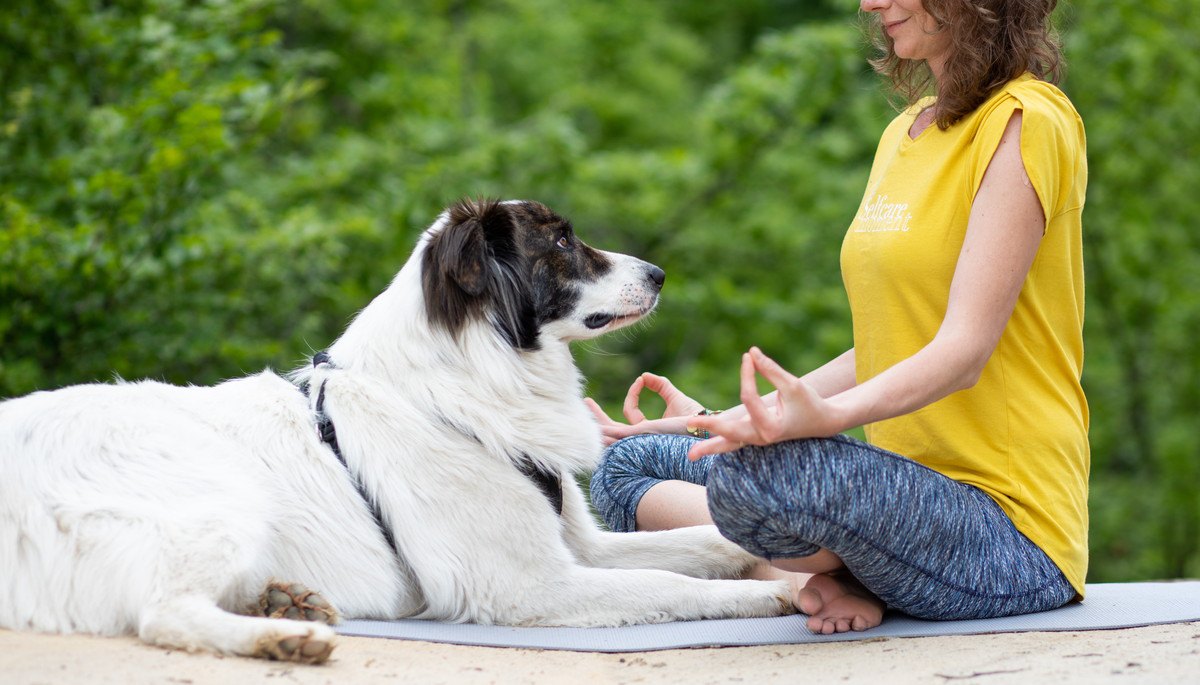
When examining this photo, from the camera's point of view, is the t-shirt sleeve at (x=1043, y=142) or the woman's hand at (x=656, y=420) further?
Answer: the woman's hand at (x=656, y=420)

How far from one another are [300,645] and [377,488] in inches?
25.0

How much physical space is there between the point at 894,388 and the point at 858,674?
0.61m

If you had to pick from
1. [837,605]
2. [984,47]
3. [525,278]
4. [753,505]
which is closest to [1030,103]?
[984,47]

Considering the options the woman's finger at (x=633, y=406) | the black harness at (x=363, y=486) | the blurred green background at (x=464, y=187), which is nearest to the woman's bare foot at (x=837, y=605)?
the black harness at (x=363, y=486)

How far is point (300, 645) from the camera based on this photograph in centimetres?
241

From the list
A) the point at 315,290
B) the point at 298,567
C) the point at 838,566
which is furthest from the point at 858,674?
the point at 315,290

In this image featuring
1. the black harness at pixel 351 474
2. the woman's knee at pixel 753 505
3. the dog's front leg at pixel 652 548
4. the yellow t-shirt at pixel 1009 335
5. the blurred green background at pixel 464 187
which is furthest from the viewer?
the blurred green background at pixel 464 187

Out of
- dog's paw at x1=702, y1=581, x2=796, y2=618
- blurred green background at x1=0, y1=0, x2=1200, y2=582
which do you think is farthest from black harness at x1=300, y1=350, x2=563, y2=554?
blurred green background at x1=0, y1=0, x2=1200, y2=582

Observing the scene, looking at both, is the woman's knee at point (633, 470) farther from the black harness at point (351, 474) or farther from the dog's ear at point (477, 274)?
the black harness at point (351, 474)

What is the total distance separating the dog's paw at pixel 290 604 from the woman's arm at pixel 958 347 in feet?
3.36

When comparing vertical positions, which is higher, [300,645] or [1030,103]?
[1030,103]

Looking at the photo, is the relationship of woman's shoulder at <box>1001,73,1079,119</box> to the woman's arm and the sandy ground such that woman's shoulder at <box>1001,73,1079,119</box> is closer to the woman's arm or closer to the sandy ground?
the woman's arm

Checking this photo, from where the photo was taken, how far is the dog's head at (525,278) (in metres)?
3.08

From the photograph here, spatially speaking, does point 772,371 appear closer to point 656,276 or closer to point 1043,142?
point 1043,142
